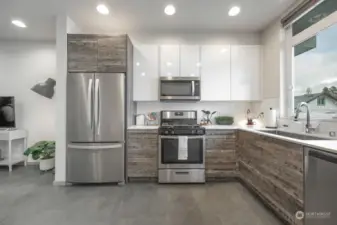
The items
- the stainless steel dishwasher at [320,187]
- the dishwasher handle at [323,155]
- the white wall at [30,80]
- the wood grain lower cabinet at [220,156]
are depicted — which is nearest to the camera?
the dishwasher handle at [323,155]

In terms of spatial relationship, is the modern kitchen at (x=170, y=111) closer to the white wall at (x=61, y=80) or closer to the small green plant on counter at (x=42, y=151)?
the white wall at (x=61, y=80)

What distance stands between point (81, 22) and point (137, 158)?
8.11ft

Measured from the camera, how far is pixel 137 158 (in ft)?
14.3

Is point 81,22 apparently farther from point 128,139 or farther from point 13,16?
point 128,139

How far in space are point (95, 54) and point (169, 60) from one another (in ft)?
4.25

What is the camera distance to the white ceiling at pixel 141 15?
3764 mm

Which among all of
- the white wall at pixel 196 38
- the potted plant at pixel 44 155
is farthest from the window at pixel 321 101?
the potted plant at pixel 44 155

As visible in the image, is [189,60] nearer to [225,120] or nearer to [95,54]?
[225,120]

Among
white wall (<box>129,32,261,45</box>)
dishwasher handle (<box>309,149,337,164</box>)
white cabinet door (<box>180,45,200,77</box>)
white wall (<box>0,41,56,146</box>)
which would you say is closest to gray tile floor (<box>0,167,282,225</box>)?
dishwasher handle (<box>309,149,337,164</box>)

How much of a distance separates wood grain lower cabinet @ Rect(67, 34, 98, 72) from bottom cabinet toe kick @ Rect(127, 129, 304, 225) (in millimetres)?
1256

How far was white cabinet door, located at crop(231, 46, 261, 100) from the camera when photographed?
191 inches

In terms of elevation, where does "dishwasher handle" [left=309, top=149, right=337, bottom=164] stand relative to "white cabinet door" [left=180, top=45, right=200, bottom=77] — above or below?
below

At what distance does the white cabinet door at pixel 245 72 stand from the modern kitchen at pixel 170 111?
3 centimetres

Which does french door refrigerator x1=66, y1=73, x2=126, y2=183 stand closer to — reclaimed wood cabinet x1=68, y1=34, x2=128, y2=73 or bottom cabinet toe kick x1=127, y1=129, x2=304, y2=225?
reclaimed wood cabinet x1=68, y1=34, x2=128, y2=73
